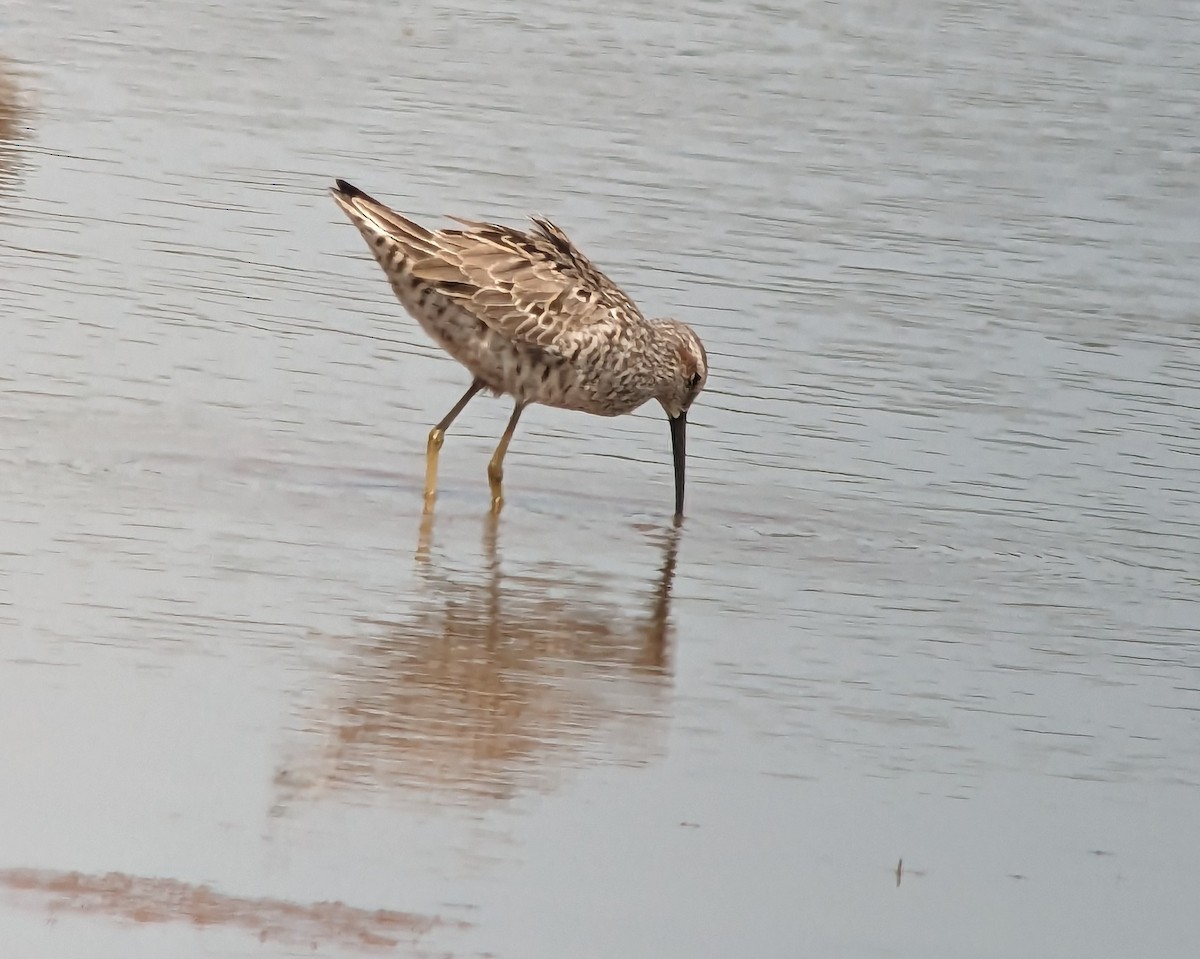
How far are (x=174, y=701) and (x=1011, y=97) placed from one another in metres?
11.3

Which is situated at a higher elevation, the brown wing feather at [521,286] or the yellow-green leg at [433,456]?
the brown wing feather at [521,286]

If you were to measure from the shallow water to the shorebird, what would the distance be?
39 centimetres

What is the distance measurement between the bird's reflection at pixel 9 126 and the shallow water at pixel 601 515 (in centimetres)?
8

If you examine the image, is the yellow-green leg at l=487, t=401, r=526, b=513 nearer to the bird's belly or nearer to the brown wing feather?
the bird's belly

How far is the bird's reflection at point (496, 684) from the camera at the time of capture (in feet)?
22.3

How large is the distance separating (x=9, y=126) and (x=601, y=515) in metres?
5.38

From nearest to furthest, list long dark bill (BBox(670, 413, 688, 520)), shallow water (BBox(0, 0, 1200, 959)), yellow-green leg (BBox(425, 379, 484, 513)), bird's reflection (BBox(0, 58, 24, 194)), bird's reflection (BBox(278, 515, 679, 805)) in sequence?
shallow water (BBox(0, 0, 1200, 959))
bird's reflection (BBox(278, 515, 679, 805))
yellow-green leg (BBox(425, 379, 484, 513))
long dark bill (BBox(670, 413, 688, 520))
bird's reflection (BBox(0, 58, 24, 194))

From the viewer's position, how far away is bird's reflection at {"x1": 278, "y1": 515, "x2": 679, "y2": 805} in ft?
22.3

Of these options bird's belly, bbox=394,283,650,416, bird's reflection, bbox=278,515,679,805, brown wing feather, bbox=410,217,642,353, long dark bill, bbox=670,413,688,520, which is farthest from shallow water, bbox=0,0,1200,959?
brown wing feather, bbox=410,217,642,353

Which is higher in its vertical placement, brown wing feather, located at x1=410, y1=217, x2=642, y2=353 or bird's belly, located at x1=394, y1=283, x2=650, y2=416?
brown wing feather, located at x1=410, y1=217, x2=642, y2=353

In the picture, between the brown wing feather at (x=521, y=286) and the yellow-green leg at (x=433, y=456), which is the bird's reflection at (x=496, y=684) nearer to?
the yellow-green leg at (x=433, y=456)

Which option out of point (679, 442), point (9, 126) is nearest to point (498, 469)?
point (679, 442)

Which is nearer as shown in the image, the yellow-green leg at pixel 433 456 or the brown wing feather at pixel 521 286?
the yellow-green leg at pixel 433 456

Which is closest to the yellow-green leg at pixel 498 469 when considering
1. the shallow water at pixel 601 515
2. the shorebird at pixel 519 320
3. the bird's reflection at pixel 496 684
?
the shorebird at pixel 519 320
